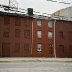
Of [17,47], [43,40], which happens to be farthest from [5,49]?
[43,40]

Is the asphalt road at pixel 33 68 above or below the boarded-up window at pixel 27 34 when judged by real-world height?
below

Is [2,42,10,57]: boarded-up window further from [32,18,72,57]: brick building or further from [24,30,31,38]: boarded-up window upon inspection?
[32,18,72,57]: brick building

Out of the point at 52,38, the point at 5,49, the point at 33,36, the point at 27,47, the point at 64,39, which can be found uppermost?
the point at 33,36

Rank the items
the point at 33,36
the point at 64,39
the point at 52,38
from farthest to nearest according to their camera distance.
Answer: the point at 64,39 → the point at 52,38 → the point at 33,36

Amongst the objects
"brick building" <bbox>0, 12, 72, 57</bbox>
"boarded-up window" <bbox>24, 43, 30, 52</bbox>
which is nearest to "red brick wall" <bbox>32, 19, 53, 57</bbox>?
"brick building" <bbox>0, 12, 72, 57</bbox>

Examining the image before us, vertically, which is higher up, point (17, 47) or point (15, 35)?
point (15, 35)

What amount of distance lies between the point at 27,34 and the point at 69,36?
896cm

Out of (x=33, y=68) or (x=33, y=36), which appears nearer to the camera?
(x=33, y=68)

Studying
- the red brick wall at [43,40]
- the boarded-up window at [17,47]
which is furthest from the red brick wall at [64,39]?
the boarded-up window at [17,47]

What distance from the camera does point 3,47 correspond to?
52812mm

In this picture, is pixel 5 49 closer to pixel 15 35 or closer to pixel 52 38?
pixel 15 35

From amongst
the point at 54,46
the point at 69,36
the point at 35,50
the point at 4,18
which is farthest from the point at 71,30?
the point at 4,18

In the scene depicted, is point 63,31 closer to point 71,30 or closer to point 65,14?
point 71,30

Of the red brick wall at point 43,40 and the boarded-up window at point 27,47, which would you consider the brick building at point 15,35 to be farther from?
the red brick wall at point 43,40
